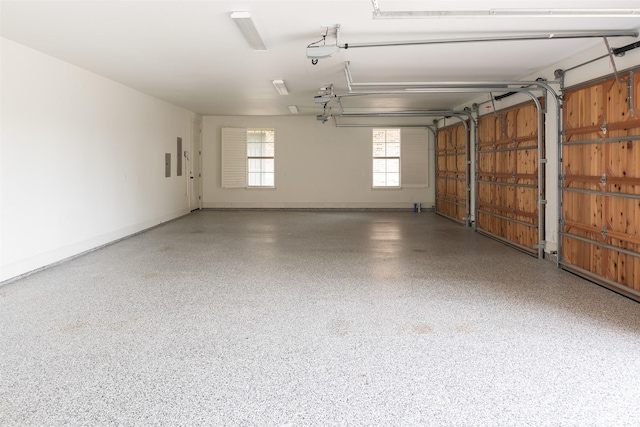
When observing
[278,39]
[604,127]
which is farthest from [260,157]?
[604,127]

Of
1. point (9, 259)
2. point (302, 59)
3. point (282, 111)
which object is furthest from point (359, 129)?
point (9, 259)

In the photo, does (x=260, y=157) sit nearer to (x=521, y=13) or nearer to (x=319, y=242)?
(x=319, y=242)

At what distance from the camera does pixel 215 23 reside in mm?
4668

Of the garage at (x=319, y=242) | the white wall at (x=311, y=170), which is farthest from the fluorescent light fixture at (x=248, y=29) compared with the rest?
the white wall at (x=311, y=170)

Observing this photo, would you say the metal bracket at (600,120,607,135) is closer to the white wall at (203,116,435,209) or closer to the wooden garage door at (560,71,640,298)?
the wooden garage door at (560,71,640,298)

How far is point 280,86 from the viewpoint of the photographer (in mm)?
8289

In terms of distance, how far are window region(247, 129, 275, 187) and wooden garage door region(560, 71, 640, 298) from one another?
873 centimetres

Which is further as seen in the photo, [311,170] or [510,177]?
[311,170]

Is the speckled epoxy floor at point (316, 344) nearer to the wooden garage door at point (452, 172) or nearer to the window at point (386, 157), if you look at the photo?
the wooden garage door at point (452, 172)

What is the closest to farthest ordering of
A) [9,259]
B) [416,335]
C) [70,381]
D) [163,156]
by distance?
[70,381], [416,335], [9,259], [163,156]

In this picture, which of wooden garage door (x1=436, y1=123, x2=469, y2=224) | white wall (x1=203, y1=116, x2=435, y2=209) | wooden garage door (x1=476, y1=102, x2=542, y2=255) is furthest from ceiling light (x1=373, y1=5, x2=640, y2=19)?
white wall (x1=203, y1=116, x2=435, y2=209)

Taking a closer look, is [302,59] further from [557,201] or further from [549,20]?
[557,201]

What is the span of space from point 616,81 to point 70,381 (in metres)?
5.35

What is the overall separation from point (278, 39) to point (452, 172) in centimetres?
683
